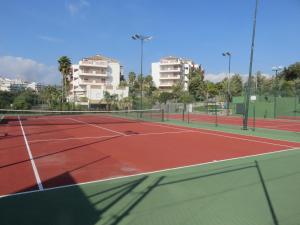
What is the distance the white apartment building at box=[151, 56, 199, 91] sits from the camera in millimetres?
108938

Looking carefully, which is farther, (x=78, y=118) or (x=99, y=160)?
(x=78, y=118)

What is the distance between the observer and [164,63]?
110m

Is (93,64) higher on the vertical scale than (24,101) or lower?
higher

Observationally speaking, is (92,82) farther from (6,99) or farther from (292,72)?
(292,72)

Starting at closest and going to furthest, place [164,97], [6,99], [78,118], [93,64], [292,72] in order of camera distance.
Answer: [78,118] → [6,99] → [292,72] → [164,97] → [93,64]

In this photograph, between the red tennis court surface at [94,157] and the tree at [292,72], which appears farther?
the tree at [292,72]

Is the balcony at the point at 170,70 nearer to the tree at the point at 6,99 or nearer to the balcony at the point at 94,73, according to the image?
the balcony at the point at 94,73

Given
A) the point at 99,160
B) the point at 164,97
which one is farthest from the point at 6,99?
the point at 164,97

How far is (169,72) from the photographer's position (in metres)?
110

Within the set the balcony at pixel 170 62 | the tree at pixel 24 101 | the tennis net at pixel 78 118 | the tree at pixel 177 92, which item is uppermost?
the balcony at pixel 170 62

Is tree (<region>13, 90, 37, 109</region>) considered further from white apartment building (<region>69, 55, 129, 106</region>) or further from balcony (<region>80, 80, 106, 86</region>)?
balcony (<region>80, 80, 106, 86</region>)

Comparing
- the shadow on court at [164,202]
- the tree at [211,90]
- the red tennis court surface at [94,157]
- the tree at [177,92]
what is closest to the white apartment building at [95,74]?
the tree at [177,92]

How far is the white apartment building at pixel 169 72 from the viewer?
10894 centimetres

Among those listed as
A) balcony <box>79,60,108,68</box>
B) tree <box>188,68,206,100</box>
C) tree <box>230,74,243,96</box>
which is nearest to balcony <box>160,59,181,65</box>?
tree <box>188,68,206,100</box>
